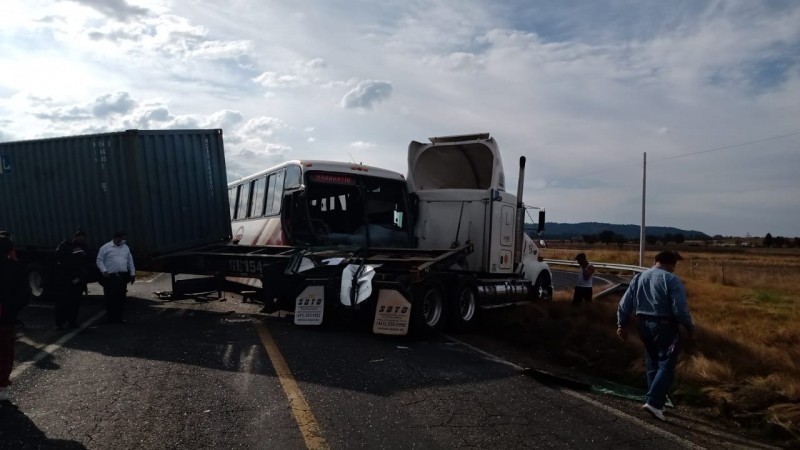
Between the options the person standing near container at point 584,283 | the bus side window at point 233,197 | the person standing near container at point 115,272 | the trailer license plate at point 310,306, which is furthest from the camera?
the bus side window at point 233,197

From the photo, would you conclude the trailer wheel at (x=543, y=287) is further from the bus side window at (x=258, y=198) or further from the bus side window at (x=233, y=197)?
the bus side window at (x=233, y=197)

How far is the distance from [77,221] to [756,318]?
15427mm

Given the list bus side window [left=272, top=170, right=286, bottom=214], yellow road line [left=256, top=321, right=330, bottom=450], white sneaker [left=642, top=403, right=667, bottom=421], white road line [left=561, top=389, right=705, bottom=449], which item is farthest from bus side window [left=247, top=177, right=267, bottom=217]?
white sneaker [left=642, top=403, right=667, bottom=421]

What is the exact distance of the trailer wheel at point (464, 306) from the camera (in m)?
11.1

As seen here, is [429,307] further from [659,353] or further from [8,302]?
[8,302]

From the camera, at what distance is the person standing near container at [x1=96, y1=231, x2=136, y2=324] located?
11625 mm

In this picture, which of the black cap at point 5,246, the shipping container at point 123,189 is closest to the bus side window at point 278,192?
the shipping container at point 123,189

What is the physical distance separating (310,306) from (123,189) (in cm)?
556

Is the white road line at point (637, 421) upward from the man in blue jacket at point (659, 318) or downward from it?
downward

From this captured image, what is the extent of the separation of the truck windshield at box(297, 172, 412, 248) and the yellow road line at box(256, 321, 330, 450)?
3.35 m

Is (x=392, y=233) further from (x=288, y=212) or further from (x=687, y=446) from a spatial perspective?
(x=687, y=446)

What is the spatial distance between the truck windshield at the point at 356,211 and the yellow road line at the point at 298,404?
3.35 metres

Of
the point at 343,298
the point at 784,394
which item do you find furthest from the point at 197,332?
the point at 784,394

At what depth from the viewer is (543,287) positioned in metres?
15.6
